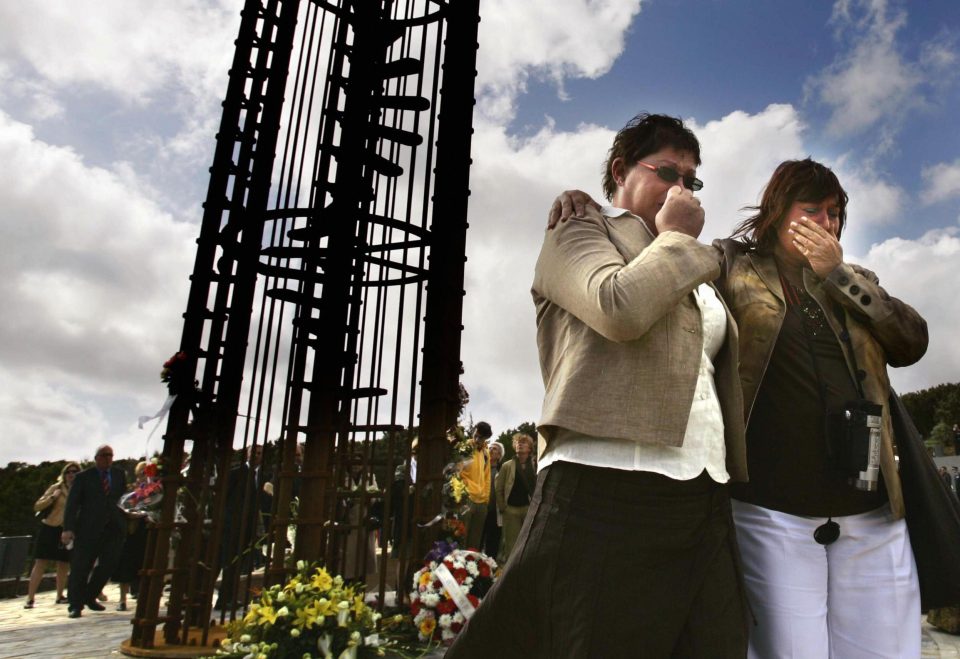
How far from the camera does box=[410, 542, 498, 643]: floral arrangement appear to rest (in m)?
4.25

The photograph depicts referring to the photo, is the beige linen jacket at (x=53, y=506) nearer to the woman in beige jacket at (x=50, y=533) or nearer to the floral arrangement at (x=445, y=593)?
the woman in beige jacket at (x=50, y=533)

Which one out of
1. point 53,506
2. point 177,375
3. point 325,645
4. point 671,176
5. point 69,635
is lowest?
point 69,635

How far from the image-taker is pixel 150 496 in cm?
512

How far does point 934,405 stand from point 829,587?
4487 cm

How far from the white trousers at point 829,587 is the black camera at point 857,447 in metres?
0.11

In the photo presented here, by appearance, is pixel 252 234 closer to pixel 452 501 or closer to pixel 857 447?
pixel 452 501

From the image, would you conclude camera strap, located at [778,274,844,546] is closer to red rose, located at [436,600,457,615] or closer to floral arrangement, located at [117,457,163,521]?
red rose, located at [436,600,457,615]

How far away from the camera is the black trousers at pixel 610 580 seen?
52.4 inches

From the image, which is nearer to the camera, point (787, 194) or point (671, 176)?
point (671, 176)

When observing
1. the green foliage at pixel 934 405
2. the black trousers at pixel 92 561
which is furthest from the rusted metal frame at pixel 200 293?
the green foliage at pixel 934 405

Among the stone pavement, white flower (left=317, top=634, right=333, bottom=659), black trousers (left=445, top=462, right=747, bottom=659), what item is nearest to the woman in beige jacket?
the stone pavement

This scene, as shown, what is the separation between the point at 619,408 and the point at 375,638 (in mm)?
3024

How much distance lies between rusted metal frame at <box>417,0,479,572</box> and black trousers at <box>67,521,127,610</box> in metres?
5.19

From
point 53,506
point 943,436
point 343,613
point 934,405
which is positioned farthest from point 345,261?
point 934,405
